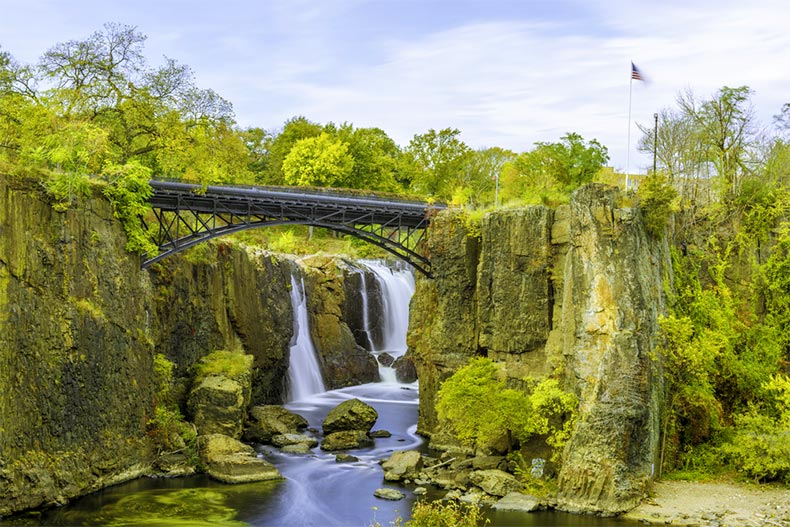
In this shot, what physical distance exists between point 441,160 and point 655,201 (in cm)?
3527

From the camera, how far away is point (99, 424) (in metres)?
29.5

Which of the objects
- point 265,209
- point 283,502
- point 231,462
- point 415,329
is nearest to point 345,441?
point 415,329

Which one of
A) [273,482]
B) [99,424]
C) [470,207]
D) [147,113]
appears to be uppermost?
[147,113]

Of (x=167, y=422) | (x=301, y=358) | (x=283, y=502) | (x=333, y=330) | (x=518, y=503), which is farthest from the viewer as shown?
(x=333, y=330)

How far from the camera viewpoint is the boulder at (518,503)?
93.3 ft

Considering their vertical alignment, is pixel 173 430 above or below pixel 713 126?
below

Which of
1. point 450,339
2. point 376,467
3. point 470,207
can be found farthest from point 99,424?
point 470,207

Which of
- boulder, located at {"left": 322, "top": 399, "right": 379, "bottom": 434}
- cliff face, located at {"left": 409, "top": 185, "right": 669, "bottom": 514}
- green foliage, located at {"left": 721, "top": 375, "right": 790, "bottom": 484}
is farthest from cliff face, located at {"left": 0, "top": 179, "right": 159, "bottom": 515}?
green foliage, located at {"left": 721, "top": 375, "right": 790, "bottom": 484}

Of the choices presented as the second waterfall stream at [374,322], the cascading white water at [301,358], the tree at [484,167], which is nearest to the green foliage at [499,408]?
the cascading white water at [301,358]

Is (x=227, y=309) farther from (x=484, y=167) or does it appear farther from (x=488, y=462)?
(x=484, y=167)

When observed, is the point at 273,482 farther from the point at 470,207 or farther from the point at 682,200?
the point at 682,200

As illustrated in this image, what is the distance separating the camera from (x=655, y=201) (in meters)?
31.8

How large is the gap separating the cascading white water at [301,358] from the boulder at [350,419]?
8807mm

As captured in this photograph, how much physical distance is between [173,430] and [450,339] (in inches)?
473
